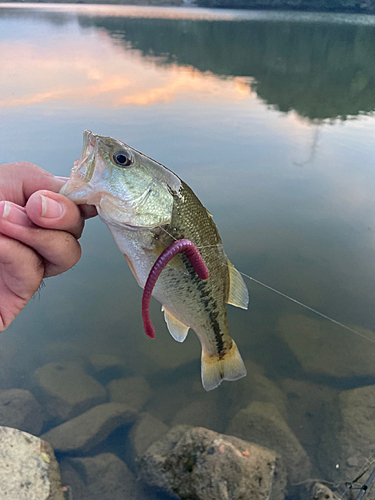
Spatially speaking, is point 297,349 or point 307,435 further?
point 297,349

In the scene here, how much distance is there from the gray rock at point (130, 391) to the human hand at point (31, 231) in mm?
2805

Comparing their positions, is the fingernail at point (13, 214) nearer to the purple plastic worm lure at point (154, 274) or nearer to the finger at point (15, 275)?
the finger at point (15, 275)

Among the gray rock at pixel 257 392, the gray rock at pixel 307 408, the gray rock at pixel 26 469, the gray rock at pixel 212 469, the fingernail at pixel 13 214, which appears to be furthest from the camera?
the gray rock at pixel 257 392

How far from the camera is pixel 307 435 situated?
4.07m

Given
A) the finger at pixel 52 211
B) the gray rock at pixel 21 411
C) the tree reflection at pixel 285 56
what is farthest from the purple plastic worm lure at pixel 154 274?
the tree reflection at pixel 285 56

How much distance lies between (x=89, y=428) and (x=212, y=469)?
1.67m

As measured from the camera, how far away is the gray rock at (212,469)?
10.2 feet

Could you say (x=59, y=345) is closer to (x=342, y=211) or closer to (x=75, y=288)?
(x=75, y=288)

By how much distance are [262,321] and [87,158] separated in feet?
14.4

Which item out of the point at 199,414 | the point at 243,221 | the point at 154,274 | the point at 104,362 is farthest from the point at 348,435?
the point at 243,221

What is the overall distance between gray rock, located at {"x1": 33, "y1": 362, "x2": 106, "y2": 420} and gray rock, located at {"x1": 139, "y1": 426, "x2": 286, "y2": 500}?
1128 millimetres

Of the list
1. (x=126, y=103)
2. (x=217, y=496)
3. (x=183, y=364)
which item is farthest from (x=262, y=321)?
(x=126, y=103)

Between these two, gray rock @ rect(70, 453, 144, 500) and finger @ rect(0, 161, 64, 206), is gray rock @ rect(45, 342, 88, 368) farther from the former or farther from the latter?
finger @ rect(0, 161, 64, 206)

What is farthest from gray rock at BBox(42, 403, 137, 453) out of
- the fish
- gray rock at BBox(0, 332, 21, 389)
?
the fish
